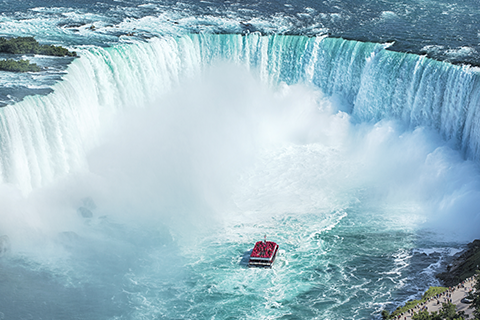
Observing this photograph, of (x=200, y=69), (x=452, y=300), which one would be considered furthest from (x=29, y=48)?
(x=452, y=300)

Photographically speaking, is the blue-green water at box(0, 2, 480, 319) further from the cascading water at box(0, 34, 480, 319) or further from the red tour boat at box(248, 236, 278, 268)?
the red tour boat at box(248, 236, 278, 268)

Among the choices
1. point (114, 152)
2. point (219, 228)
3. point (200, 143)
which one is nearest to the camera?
point (219, 228)

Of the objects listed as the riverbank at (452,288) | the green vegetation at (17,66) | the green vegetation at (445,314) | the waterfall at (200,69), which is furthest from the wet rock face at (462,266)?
the green vegetation at (17,66)

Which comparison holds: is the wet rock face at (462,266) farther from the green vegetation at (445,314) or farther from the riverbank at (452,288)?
the green vegetation at (445,314)

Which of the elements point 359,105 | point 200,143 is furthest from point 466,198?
point 200,143

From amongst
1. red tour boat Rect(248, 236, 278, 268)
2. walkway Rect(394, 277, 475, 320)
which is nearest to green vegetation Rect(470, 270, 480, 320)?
walkway Rect(394, 277, 475, 320)

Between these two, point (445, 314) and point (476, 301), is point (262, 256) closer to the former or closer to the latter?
point (445, 314)

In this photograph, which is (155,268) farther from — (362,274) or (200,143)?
(200,143)
